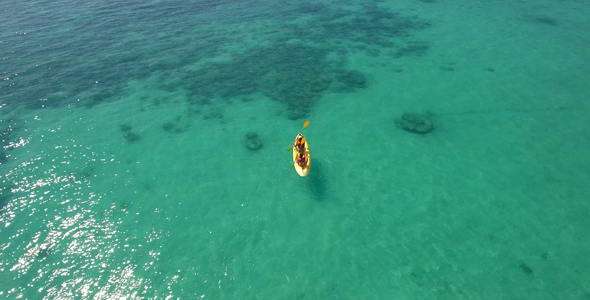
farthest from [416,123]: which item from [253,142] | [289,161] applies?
[253,142]

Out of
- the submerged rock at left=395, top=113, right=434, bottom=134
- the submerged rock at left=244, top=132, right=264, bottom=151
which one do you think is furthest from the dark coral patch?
the submerged rock at left=395, top=113, right=434, bottom=134

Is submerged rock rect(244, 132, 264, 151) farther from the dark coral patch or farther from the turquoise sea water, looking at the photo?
the dark coral patch

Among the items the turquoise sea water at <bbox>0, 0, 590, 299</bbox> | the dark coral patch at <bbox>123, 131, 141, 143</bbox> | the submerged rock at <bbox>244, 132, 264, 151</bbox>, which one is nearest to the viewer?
the turquoise sea water at <bbox>0, 0, 590, 299</bbox>

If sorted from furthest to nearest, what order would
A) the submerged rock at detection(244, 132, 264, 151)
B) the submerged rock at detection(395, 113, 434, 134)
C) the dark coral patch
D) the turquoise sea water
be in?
1. the submerged rock at detection(395, 113, 434, 134)
2. the dark coral patch
3. the submerged rock at detection(244, 132, 264, 151)
4. the turquoise sea water

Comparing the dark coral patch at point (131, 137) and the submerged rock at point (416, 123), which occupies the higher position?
the dark coral patch at point (131, 137)

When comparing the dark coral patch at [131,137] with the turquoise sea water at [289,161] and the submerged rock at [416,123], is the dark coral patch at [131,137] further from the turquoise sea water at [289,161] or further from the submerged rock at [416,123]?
the submerged rock at [416,123]

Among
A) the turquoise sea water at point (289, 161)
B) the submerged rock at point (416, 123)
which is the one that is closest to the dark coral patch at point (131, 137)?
the turquoise sea water at point (289, 161)
